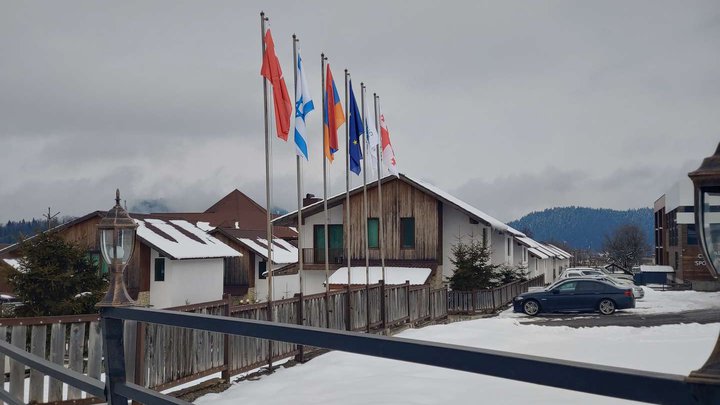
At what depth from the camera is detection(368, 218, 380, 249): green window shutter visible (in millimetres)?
35688

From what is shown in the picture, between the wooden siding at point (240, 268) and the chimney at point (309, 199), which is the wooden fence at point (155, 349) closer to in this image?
the wooden siding at point (240, 268)

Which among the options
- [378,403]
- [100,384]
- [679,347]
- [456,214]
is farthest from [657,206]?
[100,384]

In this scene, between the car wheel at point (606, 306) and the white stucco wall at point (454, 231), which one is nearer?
the car wheel at point (606, 306)

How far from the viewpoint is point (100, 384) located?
3609 mm

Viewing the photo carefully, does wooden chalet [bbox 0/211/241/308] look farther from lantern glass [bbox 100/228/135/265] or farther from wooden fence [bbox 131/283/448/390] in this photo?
lantern glass [bbox 100/228/135/265]

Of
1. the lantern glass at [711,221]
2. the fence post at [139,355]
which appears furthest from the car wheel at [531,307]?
the lantern glass at [711,221]

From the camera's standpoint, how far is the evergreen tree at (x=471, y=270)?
31609 millimetres

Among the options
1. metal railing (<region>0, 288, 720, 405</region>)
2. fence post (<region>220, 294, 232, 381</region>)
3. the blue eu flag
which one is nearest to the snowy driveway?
fence post (<region>220, 294, 232, 381</region>)

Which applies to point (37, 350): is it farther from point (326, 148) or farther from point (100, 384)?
point (326, 148)

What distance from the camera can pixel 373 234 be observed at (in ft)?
118

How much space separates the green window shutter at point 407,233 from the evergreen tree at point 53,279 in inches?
681

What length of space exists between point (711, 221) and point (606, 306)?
2725cm

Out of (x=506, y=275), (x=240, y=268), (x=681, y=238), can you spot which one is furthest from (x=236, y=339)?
(x=681, y=238)

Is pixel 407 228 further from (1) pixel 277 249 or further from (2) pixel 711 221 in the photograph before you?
(2) pixel 711 221
